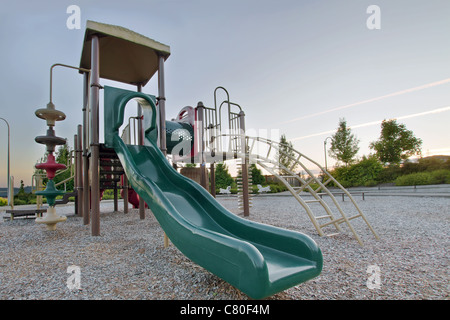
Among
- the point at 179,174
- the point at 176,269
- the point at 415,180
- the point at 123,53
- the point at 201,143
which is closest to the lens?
the point at 176,269

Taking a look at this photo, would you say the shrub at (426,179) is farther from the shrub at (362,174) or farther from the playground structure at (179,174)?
the playground structure at (179,174)

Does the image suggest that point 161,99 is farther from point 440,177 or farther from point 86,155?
point 440,177

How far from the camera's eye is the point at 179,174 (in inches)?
155

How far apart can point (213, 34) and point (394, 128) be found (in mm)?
26134

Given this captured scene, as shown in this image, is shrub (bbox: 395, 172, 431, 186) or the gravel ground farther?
shrub (bbox: 395, 172, 431, 186)

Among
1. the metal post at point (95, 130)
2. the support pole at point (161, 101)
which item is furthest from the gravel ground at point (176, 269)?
the support pole at point (161, 101)

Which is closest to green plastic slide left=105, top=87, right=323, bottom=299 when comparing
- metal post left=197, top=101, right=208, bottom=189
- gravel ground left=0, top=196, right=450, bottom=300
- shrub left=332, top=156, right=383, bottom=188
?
gravel ground left=0, top=196, right=450, bottom=300

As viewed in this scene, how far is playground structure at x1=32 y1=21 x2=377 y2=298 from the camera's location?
1.95 m

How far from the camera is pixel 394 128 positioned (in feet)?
85.5

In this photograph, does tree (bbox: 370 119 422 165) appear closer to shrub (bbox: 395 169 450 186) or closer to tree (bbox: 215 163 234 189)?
shrub (bbox: 395 169 450 186)

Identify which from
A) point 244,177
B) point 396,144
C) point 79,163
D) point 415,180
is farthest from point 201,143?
point 396,144

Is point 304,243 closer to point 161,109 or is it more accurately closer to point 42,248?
point 42,248

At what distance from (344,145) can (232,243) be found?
1092 inches

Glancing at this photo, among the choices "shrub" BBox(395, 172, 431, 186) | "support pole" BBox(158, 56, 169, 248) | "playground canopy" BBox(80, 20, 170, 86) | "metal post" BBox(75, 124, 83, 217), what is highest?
"playground canopy" BBox(80, 20, 170, 86)
